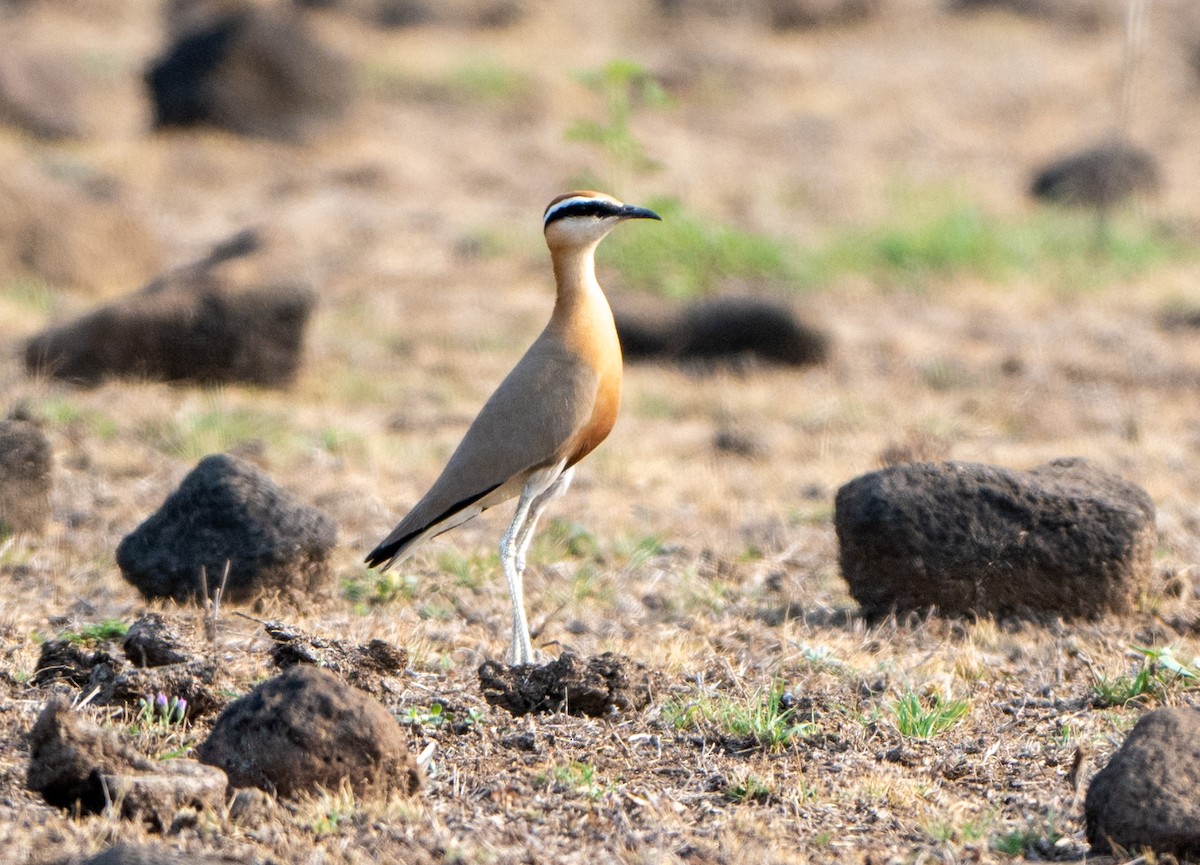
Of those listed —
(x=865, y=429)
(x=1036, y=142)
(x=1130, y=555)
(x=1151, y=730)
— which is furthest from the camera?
(x=1036, y=142)

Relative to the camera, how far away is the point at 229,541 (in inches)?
219

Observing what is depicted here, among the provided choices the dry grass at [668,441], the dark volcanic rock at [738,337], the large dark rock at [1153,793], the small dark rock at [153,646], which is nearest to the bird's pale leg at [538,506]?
the dry grass at [668,441]

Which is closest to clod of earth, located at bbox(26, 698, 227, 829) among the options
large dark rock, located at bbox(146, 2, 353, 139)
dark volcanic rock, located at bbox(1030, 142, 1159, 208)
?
large dark rock, located at bbox(146, 2, 353, 139)

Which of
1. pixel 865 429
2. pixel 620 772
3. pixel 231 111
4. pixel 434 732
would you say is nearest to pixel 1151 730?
pixel 620 772

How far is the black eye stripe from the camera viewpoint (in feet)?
16.7

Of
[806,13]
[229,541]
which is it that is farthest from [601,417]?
[806,13]

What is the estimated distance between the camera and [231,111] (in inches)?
619

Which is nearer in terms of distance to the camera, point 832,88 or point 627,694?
point 627,694

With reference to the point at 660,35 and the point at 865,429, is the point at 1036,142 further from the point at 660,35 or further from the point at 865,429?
the point at 865,429

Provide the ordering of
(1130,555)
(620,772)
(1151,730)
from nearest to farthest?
(1151,730), (620,772), (1130,555)

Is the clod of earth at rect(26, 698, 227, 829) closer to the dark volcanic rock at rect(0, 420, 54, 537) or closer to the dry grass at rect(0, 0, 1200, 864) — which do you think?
the dry grass at rect(0, 0, 1200, 864)

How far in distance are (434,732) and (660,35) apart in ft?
62.8

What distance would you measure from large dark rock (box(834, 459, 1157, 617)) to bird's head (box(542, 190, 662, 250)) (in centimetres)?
→ 140

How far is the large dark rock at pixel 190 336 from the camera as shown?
29.3ft
